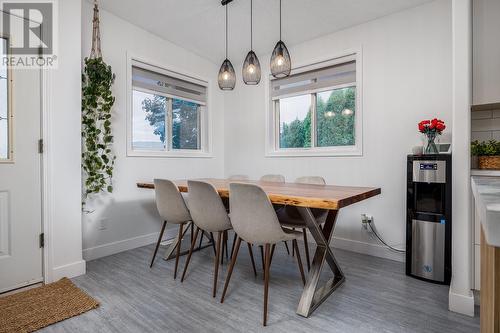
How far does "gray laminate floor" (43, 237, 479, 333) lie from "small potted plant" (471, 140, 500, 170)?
1028mm

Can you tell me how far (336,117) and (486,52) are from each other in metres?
1.55

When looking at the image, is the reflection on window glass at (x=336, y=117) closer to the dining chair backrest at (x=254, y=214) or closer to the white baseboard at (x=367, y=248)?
the white baseboard at (x=367, y=248)

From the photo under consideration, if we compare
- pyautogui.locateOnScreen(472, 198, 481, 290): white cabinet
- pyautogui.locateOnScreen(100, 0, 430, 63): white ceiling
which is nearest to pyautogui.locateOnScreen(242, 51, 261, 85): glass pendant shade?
pyautogui.locateOnScreen(100, 0, 430, 63): white ceiling

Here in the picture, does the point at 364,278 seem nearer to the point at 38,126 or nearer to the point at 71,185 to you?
the point at 71,185

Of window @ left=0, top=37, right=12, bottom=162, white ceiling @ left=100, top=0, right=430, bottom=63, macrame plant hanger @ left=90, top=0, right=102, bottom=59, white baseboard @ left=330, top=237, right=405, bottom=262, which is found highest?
white ceiling @ left=100, top=0, right=430, bottom=63

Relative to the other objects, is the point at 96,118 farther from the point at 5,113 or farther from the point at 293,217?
the point at 293,217

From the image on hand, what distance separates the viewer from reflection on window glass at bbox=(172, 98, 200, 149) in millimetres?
3852

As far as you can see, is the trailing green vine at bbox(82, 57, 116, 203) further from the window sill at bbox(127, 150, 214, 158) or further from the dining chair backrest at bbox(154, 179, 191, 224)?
the dining chair backrest at bbox(154, 179, 191, 224)

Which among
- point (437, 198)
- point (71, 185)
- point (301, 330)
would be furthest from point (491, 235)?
point (71, 185)

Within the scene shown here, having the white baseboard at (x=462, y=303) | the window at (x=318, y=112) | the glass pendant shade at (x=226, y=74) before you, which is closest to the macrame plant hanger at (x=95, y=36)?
the glass pendant shade at (x=226, y=74)

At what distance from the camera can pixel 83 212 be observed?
2746 millimetres

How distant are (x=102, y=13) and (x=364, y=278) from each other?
3746mm

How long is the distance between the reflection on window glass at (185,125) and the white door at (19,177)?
175 centimetres

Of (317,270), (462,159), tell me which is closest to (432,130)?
(462,159)
